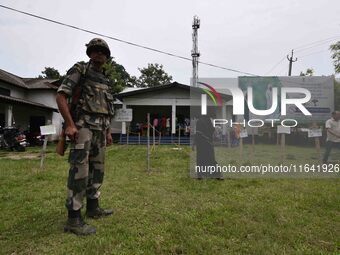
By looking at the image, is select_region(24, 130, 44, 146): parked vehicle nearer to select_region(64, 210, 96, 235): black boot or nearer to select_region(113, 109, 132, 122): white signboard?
select_region(113, 109, 132, 122): white signboard

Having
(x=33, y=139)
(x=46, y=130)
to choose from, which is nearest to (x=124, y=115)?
(x=46, y=130)

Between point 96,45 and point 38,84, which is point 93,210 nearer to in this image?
point 96,45

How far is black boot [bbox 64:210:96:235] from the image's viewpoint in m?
2.64

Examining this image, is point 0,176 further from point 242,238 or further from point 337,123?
point 337,123

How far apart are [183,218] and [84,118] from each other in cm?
156

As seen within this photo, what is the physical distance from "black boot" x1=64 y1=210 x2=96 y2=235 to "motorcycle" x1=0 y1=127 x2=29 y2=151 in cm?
1064

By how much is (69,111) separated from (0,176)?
13.4 ft

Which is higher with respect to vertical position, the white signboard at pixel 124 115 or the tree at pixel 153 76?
the tree at pixel 153 76

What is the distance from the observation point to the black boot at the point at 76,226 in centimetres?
264

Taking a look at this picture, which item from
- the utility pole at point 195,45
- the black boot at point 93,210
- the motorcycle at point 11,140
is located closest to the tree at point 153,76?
the utility pole at point 195,45

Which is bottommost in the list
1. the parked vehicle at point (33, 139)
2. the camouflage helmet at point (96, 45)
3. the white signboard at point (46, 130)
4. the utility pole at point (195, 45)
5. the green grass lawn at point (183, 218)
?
the green grass lawn at point (183, 218)

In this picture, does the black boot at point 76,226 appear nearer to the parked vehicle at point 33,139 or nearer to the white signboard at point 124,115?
the white signboard at point 124,115

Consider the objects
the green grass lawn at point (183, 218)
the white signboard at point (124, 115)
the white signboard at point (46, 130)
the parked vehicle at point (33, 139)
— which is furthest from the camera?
the parked vehicle at point (33, 139)

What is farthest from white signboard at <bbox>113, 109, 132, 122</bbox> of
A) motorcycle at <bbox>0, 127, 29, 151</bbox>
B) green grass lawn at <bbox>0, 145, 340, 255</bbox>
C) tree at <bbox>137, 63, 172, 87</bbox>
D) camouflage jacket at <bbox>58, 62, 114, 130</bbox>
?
tree at <bbox>137, 63, 172, 87</bbox>
